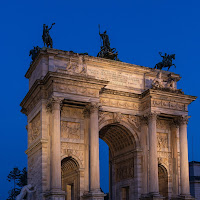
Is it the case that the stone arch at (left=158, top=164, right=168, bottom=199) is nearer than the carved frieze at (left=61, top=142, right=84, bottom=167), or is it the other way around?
the carved frieze at (left=61, top=142, right=84, bottom=167)

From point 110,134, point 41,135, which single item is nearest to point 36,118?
point 41,135

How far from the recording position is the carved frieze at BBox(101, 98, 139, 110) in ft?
113

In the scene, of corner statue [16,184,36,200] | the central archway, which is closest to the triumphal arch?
the central archway

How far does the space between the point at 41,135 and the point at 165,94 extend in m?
10.9

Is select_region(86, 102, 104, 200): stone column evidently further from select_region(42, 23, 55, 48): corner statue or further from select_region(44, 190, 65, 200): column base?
select_region(42, 23, 55, 48): corner statue

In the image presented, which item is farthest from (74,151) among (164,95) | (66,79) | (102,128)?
(164,95)

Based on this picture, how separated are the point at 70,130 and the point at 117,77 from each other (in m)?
6.50

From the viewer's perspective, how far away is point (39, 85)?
106ft

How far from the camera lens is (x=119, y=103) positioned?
3494 centimetres

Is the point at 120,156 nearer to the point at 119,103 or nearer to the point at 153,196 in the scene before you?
the point at 119,103

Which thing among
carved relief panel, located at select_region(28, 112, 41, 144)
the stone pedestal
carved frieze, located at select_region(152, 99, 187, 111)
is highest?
carved frieze, located at select_region(152, 99, 187, 111)

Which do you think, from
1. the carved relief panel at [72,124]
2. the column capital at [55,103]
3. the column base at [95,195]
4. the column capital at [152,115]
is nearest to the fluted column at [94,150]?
the column base at [95,195]

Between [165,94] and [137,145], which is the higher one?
[165,94]

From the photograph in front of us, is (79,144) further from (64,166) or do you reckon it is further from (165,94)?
(165,94)
